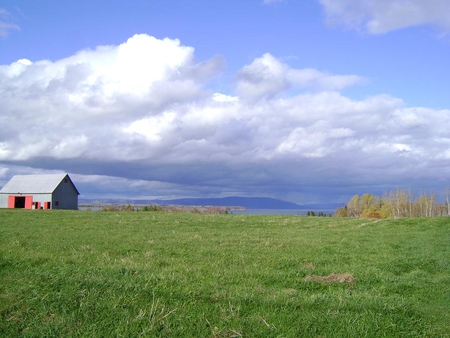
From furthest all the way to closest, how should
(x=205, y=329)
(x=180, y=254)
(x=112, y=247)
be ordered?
(x=112, y=247) → (x=180, y=254) → (x=205, y=329)

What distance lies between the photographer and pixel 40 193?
73.6 meters

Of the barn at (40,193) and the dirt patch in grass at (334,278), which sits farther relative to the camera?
the barn at (40,193)

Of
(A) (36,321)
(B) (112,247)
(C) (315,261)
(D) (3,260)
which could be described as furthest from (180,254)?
(A) (36,321)

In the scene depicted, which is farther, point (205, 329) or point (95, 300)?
point (95, 300)

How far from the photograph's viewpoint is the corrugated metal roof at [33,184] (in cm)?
7423

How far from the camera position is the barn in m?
73.6

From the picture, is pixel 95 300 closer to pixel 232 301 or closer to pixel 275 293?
pixel 232 301

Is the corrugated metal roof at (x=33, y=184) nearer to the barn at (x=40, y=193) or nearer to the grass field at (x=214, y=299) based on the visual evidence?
the barn at (x=40, y=193)

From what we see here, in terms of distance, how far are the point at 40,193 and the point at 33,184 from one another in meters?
4.73

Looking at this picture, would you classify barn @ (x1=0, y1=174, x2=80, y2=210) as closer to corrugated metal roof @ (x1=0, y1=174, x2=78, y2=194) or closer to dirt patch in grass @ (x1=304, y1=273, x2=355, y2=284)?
corrugated metal roof @ (x1=0, y1=174, x2=78, y2=194)

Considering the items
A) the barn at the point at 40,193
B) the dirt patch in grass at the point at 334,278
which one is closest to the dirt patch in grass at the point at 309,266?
the dirt patch in grass at the point at 334,278

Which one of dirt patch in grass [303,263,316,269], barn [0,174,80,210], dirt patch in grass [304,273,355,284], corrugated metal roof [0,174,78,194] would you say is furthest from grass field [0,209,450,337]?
corrugated metal roof [0,174,78,194]

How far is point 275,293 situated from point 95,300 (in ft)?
12.3

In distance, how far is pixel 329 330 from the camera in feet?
22.1
